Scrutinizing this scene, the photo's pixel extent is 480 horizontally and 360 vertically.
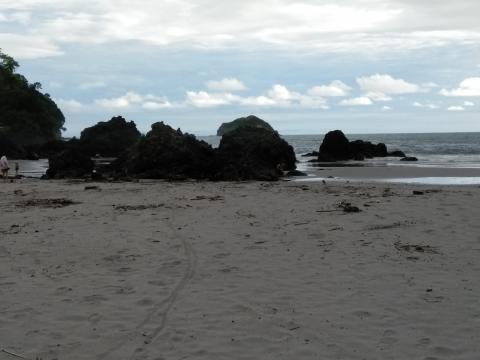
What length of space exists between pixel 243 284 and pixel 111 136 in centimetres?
5491

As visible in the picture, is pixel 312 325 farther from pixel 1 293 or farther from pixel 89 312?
pixel 1 293

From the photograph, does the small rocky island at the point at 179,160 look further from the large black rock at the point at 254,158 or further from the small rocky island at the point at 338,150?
the small rocky island at the point at 338,150

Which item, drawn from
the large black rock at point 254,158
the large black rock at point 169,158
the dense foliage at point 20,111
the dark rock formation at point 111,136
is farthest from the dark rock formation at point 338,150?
the dense foliage at point 20,111

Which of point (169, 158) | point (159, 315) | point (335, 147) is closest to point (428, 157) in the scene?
point (335, 147)

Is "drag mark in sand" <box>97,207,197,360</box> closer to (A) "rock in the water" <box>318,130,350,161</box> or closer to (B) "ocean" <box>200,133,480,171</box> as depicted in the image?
(B) "ocean" <box>200,133,480,171</box>

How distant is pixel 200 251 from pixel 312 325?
10.0 ft

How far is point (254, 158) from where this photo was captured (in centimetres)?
2245

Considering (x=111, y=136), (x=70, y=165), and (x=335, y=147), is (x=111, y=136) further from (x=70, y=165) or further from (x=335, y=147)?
(x=70, y=165)

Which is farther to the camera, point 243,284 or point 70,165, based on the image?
point 70,165

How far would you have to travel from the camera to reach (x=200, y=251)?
7.42 metres

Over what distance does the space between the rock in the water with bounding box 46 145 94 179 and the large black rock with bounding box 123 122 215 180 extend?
1.76 metres

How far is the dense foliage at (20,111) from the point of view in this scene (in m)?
65.8

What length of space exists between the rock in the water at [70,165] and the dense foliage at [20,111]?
43.0 metres

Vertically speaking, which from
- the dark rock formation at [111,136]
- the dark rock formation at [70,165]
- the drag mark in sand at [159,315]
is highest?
the dark rock formation at [111,136]
